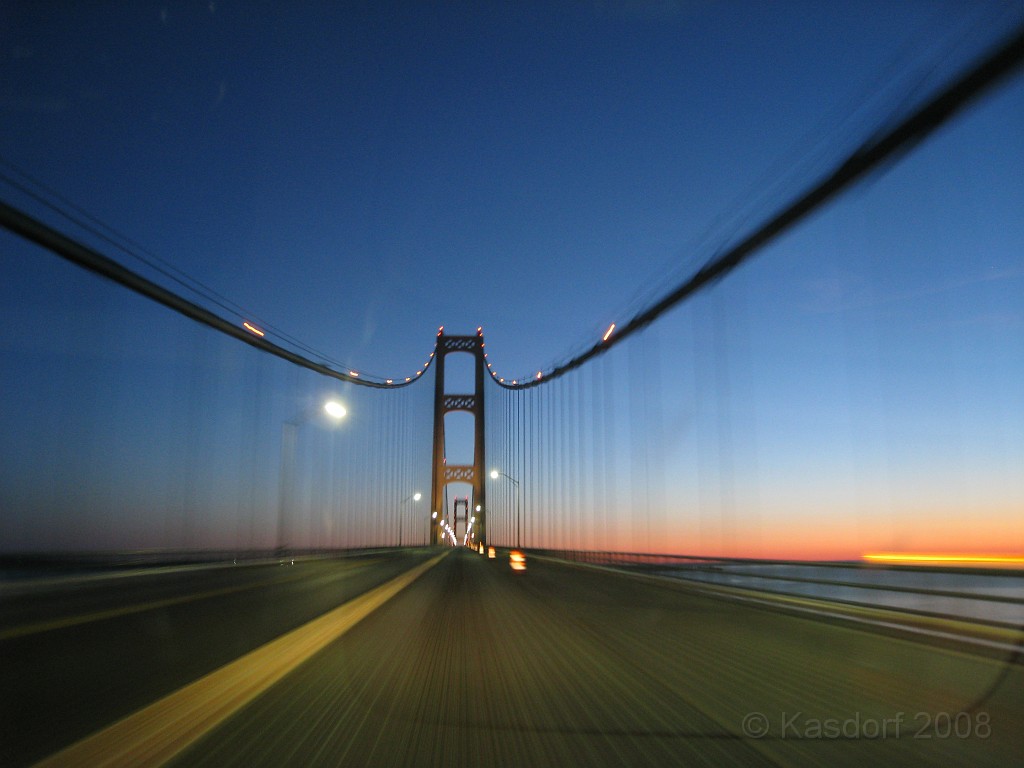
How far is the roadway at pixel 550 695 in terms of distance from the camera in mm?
2930

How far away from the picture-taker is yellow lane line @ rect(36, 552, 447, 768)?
109 inches

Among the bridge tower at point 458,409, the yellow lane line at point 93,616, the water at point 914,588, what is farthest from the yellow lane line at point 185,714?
the bridge tower at point 458,409

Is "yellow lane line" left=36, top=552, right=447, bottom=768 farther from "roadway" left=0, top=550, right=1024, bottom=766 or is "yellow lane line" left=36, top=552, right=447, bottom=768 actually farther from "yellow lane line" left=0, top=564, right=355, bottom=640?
"yellow lane line" left=0, top=564, right=355, bottom=640

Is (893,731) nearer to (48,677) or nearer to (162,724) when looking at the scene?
(162,724)

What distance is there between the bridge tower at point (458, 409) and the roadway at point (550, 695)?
47.6 metres

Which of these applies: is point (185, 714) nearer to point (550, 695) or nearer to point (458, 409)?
point (550, 695)

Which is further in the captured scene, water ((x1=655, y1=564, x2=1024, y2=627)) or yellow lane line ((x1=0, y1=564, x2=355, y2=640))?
yellow lane line ((x1=0, y1=564, x2=355, y2=640))

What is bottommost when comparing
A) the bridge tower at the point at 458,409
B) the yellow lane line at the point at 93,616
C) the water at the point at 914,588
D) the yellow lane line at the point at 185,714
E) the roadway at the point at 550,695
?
the yellow lane line at the point at 93,616

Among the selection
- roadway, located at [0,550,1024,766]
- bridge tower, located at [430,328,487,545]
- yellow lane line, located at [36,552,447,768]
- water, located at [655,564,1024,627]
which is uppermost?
bridge tower, located at [430,328,487,545]

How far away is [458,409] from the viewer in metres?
61.5

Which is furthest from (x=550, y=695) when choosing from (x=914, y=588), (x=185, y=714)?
(x=914, y=588)

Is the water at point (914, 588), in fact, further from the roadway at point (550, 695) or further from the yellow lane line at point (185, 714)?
the yellow lane line at point (185, 714)

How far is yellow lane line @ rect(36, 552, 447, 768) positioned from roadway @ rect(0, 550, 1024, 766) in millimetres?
38

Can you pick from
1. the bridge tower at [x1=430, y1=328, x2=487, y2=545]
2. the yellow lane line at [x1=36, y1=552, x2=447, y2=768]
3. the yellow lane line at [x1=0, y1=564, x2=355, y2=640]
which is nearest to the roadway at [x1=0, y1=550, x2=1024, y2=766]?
the yellow lane line at [x1=36, y1=552, x2=447, y2=768]
